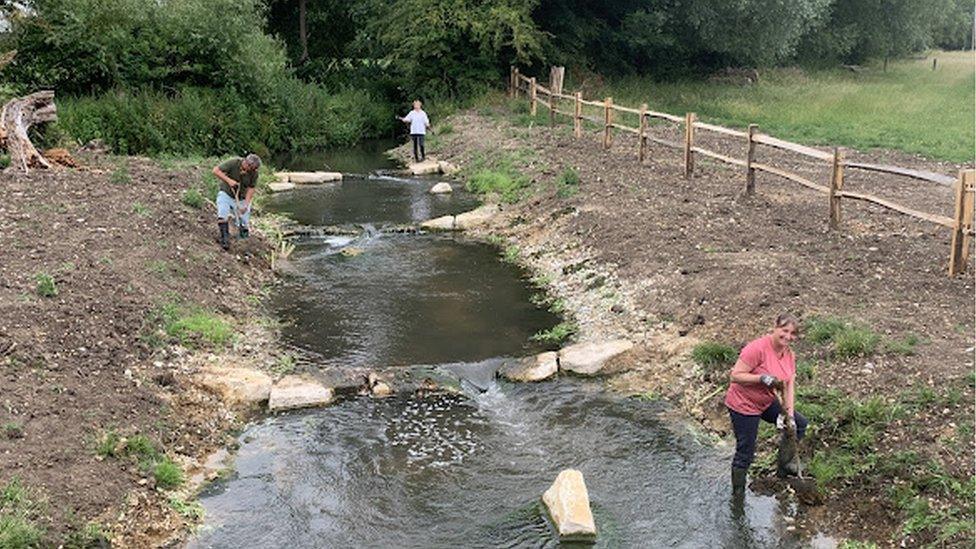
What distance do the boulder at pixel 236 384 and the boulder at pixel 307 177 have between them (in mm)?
12876

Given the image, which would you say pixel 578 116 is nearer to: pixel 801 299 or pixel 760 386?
pixel 801 299

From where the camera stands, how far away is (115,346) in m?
9.29

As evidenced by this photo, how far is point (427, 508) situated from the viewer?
7309mm

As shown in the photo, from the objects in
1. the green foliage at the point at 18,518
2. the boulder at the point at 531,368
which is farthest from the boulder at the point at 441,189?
the green foliage at the point at 18,518

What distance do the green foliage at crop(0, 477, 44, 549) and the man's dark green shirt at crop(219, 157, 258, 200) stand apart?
730cm

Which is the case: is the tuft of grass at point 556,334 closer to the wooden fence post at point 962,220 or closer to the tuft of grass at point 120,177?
the wooden fence post at point 962,220

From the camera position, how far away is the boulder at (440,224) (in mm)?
16906

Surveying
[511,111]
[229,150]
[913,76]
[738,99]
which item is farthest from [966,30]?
[229,150]

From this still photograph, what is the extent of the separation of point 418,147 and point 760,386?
60.9ft

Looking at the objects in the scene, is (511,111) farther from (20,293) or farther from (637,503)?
(637,503)

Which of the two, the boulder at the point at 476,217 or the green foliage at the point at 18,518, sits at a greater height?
the green foliage at the point at 18,518

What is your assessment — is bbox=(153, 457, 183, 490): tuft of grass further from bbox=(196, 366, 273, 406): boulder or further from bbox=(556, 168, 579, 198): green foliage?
bbox=(556, 168, 579, 198): green foliage

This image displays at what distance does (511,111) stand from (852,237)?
60.3ft

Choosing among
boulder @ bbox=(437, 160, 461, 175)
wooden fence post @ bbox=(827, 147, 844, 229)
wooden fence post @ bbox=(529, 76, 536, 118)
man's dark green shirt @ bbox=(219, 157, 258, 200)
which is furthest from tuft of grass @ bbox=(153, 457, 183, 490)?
wooden fence post @ bbox=(529, 76, 536, 118)
